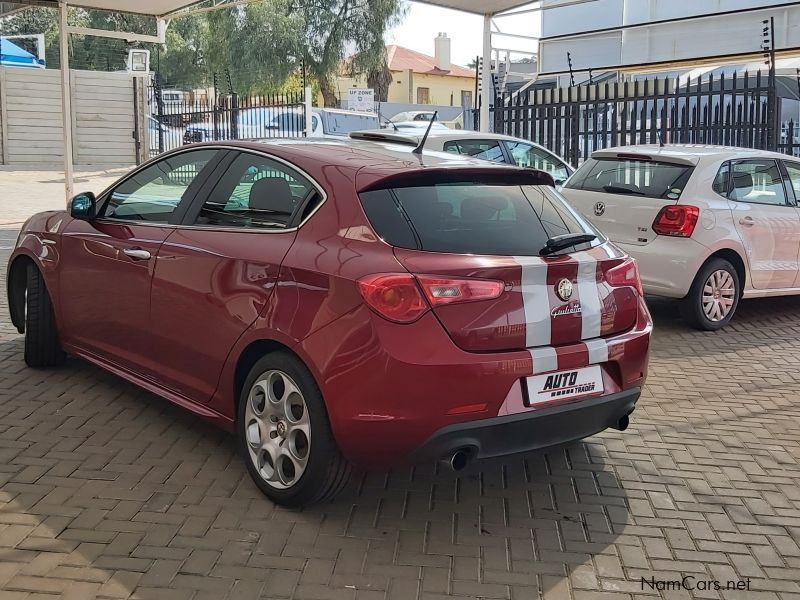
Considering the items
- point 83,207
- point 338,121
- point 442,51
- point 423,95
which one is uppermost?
point 442,51

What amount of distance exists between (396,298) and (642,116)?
10.4 metres

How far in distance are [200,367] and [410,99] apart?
6410 centimetres

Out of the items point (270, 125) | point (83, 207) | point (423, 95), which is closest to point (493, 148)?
point (83, 207)

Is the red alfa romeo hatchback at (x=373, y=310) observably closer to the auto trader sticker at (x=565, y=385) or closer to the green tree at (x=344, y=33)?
the auto trader sticker at (x=565, y=385)

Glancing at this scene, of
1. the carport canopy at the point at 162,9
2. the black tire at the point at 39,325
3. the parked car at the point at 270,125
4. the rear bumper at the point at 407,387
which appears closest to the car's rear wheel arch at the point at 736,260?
the rear bumper at the point at 407,387

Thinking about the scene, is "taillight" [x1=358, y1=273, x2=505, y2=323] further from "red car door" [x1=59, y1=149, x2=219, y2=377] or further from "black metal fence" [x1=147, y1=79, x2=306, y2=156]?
"black metal fence" [x1=147, y1=79, x2=306, y2=156]

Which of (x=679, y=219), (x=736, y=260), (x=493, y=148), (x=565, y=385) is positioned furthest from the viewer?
(x=493, y=148)

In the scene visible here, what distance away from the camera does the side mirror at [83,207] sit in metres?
5.08

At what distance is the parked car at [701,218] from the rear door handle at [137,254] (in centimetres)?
429

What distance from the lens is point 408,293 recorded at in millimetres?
3361

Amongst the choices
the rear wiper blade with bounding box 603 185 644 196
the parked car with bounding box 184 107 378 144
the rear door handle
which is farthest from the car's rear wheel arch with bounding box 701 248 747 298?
the parked car with bounding box 184 107 378 144

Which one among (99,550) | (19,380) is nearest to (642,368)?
(99,550)

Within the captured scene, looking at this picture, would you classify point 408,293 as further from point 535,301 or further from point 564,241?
point 564,241

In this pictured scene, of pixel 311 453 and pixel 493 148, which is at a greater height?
pixel 493 148
